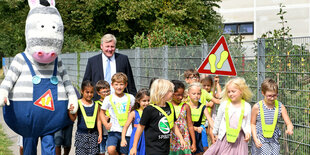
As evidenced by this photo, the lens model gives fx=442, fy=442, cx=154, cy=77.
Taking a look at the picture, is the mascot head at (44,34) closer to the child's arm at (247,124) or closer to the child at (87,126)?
the child at (87,126)

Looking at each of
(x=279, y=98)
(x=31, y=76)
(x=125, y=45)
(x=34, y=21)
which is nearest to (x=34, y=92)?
(x=31, y=76)

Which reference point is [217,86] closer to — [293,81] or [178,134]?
[293,81]

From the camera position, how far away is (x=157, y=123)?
4.78m

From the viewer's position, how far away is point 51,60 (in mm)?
5242

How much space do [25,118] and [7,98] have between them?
13.0 inches

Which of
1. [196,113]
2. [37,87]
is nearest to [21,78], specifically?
[37,87]

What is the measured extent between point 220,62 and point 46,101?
8.85ft

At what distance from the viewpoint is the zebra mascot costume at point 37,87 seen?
515 cm

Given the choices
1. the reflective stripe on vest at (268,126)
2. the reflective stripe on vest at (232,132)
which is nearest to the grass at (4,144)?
the reflective stripe on vest at (232,132)

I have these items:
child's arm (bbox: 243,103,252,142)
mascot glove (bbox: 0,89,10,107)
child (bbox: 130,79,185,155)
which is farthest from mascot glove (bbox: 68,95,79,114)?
child's arm (bbox: 243,103,252,142)

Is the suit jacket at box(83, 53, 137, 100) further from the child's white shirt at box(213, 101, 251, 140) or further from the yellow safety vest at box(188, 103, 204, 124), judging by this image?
the child's white shirt at box(213, 101, 251, 140)

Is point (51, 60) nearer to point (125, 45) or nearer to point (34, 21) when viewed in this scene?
point (34, 21)

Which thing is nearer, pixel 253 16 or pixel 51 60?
pixel 51 60

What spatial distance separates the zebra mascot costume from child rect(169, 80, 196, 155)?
1.39 metres
